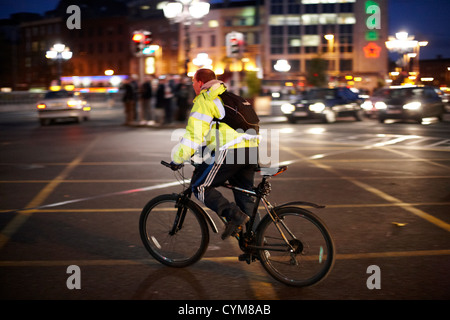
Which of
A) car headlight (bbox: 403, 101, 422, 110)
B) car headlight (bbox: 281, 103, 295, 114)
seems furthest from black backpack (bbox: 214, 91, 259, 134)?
car headlight (bbox: 281, 103, 295, 114)

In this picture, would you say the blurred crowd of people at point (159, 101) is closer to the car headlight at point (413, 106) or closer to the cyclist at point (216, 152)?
the car headlight at point (413, 106)

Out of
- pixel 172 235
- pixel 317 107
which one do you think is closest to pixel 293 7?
pixel 317 107

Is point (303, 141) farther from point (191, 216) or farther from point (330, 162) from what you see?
point (191, 216)

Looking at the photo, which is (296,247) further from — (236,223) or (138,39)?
(138,39)

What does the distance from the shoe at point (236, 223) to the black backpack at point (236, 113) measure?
2.21ft

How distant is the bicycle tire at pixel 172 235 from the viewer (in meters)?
5.20

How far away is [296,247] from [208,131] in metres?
1.13

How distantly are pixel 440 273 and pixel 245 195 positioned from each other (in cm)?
169

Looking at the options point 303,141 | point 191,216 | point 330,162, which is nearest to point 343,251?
point 191,216

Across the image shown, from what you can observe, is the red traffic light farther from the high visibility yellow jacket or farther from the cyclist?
the high visibility yellow jacket

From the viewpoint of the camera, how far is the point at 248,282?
190 inches

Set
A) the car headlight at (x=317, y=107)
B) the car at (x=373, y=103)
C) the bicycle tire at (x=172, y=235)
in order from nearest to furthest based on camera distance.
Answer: the bicycle tire at (x=172, y=235)
the car headlight at (x=317, y=107)
the car at (x=373, y=103)

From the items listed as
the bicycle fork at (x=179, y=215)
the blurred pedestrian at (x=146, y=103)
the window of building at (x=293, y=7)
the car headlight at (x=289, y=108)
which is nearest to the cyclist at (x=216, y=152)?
the bicycle fork at (x=179, y=215)
